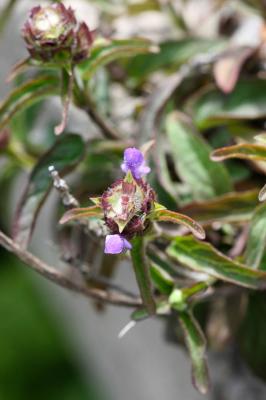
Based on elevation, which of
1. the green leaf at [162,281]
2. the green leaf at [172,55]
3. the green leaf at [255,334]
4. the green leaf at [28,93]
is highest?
the green leaf at [28,93]

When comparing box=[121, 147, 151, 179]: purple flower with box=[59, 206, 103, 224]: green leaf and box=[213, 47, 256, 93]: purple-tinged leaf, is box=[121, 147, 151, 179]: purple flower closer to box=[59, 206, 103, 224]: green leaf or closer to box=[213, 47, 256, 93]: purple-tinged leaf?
box=[59, 206, 103, 224]: green leaf

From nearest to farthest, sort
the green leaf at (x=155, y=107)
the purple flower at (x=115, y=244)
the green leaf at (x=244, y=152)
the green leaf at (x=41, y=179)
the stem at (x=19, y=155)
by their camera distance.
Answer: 1. the purple flower at (x=115, y=244)
2. the green leaf at (x=244, y=152)
3. the green leaf at (x=41, y=179)
4. the green leaf at (x=155, y=107)
5. the stem at (x=19, y=155)

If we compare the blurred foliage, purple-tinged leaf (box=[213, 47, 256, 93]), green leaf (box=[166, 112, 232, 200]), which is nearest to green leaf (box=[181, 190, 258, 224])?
green leaf (box=[166, 112, 232, 200])

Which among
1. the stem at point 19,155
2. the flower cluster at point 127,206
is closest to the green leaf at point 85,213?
the flower cluster at point 127,206

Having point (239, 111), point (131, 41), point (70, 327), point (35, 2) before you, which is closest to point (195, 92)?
point (239, 111)

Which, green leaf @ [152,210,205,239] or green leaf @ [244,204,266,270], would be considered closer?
green leaf @ [152,210,205,239]

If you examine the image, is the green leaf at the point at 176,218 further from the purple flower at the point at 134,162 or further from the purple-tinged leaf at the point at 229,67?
the purple-tinged leaf at the point at 229,67
